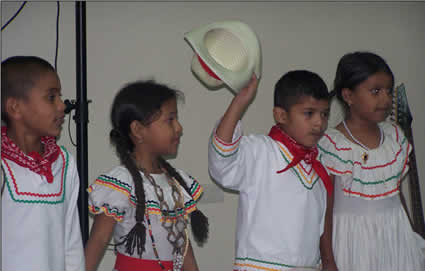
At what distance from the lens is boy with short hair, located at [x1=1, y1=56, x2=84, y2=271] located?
169cm

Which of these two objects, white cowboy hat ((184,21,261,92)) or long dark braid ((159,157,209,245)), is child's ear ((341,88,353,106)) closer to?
white cowboy hat ((184,21,261,92))

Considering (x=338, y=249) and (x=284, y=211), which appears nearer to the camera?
(x=284, y=211)

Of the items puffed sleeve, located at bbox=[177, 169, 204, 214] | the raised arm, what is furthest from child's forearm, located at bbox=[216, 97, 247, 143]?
puffed sleeve, located at bbox=[177, 169, 204, 214]

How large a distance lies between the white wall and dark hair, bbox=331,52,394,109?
434 mm

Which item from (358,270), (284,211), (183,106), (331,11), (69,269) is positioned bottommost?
(358,270)

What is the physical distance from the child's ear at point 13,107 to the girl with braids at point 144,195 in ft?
1.31

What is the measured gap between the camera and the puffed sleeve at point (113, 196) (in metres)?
1.97

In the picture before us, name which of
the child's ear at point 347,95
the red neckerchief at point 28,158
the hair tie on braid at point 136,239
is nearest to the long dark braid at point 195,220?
the hair tie on braid at point 136,239

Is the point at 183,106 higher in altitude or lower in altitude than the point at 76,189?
higher

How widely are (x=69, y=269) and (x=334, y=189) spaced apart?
121cm

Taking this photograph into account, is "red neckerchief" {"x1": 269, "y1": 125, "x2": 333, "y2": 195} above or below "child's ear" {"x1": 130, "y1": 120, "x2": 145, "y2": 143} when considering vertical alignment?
below

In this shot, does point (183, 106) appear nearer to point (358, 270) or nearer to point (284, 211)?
point (284, 211)

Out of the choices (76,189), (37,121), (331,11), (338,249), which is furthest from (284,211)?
(331,11)

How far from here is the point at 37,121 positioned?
1771 mm
